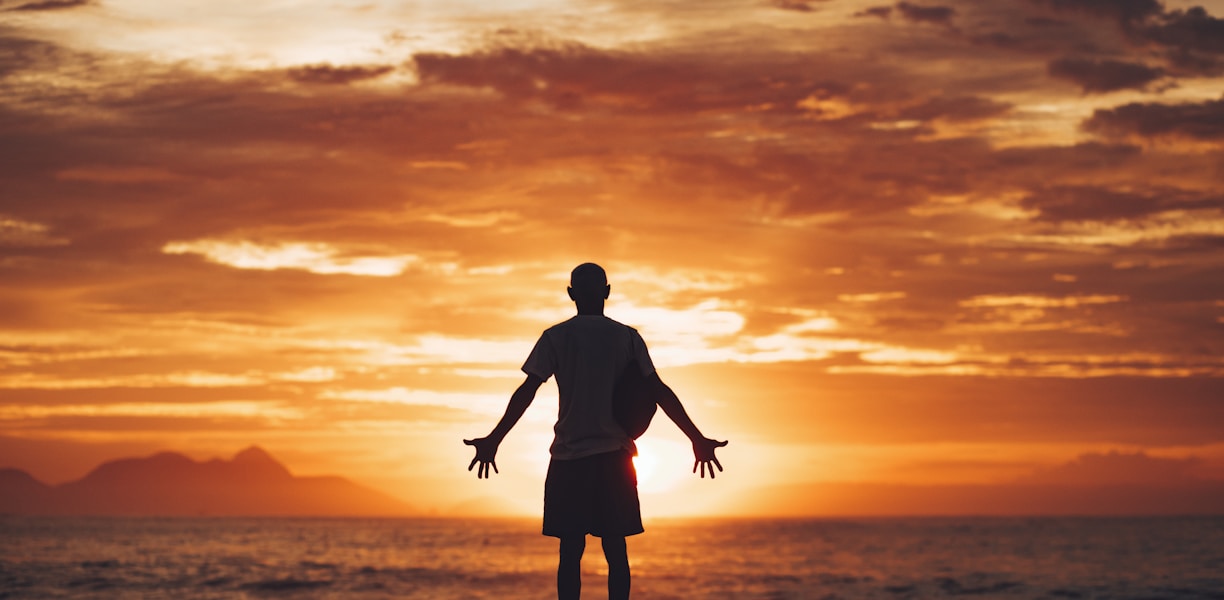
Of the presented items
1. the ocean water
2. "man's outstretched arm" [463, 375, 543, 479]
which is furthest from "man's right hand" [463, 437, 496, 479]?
the ocean water

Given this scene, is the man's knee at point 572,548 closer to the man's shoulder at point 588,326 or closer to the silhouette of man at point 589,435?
the silhouette of man at point 589,435

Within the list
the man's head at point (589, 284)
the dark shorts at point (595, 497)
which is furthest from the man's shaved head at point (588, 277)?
the dark shorts at point (595, 497)

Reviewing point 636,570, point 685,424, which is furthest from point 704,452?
point 636,570

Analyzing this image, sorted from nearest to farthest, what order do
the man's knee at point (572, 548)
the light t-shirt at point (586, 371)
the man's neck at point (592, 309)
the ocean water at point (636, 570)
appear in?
the light t-shirt at point (586, 371) → the man's knee at point (572, 548) → the man's neck at point (592, 309) → the ocean water at point (636, 570)

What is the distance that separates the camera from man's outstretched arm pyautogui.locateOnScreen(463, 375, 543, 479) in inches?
278

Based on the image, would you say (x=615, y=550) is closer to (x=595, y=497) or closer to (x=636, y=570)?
(x=595, y=497)

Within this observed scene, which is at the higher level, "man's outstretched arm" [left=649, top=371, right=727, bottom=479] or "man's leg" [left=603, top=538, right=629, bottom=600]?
"man's outstretched arm" [left=649, top=371, right=727, bottom=479]

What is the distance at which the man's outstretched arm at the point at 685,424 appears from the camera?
23.2 feet

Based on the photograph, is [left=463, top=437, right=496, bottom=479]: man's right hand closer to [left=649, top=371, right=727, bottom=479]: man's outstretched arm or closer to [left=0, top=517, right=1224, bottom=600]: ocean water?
[left=649, top=371, right=727, bottom=479]: man's outstretched arm

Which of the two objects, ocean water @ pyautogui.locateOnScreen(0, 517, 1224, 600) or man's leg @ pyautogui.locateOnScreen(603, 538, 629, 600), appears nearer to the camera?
man's leg @ pyautogui.locateOnScreen(603, 538, 629, 600)

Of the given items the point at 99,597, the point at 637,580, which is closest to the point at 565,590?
the point at 99,597

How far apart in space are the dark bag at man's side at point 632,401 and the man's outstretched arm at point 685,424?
5 cm

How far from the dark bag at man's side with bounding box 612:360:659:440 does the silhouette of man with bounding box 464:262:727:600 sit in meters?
0.03

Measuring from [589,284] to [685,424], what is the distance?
39.7 inches
